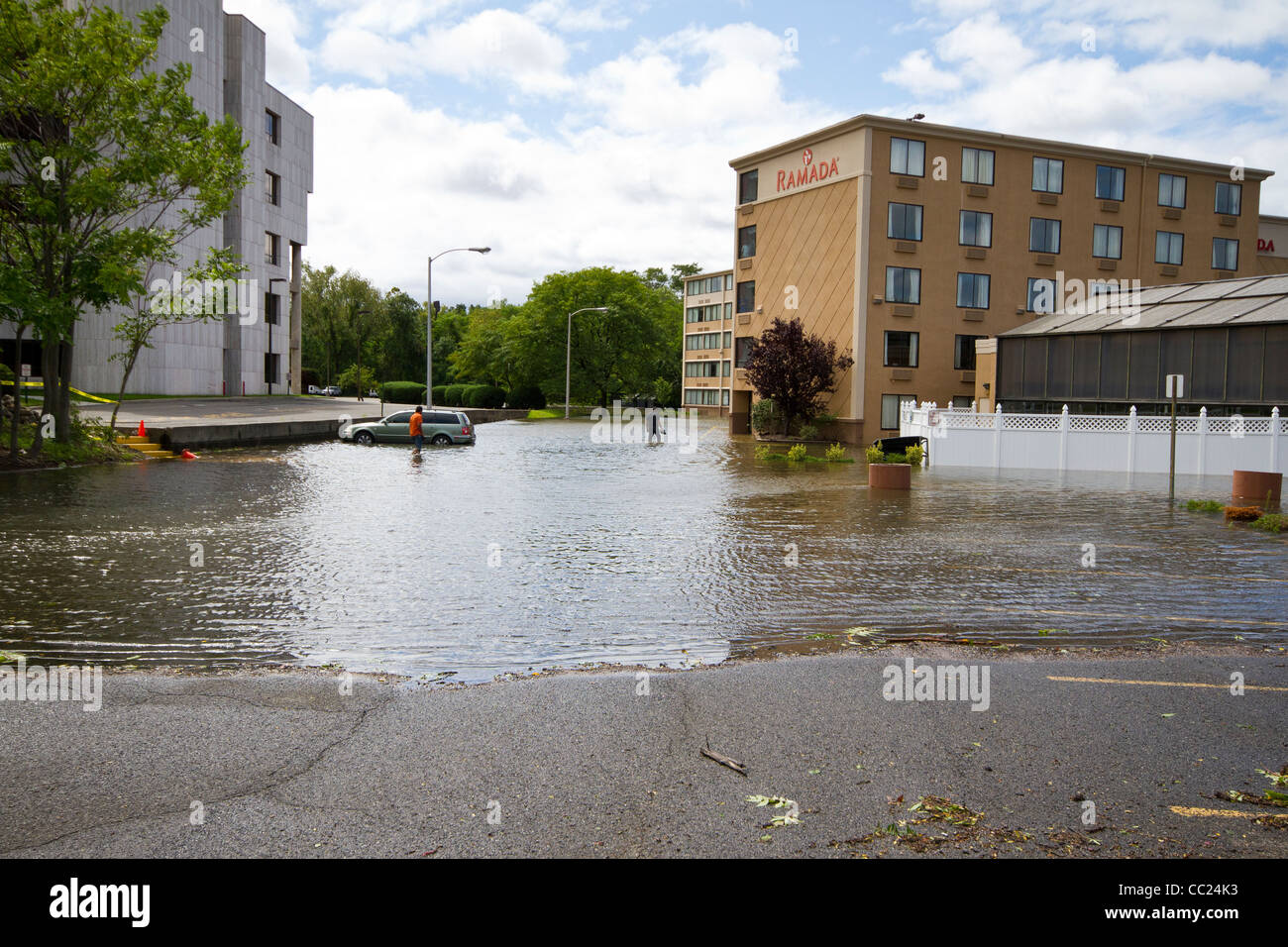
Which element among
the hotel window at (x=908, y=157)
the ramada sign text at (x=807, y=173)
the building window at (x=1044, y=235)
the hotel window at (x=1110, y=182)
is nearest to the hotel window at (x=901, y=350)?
the hotel window at (x=908, y=157)

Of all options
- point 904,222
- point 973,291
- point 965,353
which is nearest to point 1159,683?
point 904,222

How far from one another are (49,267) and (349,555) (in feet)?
52.6

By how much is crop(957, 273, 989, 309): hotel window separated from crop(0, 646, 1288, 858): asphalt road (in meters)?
42.8

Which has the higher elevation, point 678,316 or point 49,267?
point 678,316

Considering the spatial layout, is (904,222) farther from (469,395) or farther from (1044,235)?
(469,395)

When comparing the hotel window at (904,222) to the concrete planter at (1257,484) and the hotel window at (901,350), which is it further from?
the concrete planter at (1257,484)

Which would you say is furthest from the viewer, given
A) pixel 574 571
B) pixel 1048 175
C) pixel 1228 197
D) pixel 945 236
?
pixel 1228 197

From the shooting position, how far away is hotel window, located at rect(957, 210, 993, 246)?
155 feet

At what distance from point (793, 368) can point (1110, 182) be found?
20027 mm

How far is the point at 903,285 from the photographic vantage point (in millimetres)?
46469

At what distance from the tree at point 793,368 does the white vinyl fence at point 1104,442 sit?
1259cm
